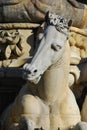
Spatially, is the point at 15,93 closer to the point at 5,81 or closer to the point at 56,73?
the point at 5,81

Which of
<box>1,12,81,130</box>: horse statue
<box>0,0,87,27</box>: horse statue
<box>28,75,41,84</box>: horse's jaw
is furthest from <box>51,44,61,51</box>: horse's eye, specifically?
<box>0,0,87,27</box>: horse statue

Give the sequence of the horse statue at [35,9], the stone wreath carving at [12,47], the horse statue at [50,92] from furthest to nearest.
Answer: the horse statue at [35,9], the stone wreath carving at [12,47], the horse statue at [50,92]

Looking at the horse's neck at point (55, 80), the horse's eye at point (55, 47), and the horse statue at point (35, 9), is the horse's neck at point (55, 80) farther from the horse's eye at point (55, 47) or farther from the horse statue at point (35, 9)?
the horse statue at point (35, 9)

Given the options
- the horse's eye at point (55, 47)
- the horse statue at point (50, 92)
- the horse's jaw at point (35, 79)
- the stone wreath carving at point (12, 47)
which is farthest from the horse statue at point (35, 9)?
the horse's jaw at point (35, 79)

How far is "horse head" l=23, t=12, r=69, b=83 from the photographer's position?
6.86 m

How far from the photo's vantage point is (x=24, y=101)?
7.40 m

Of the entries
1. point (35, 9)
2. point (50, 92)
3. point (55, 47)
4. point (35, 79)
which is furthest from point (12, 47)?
point (35, 79)

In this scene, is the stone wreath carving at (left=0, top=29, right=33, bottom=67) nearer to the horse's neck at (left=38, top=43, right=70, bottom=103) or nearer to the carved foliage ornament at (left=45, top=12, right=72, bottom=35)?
the horse's neck at (left=38, top=43, right=70, bottom=103)

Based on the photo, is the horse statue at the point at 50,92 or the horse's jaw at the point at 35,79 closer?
the horse's jaw at the point at 35,79

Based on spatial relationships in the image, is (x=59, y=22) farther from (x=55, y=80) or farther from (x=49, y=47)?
(x=55, y=80)

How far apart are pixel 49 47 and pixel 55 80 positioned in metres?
0.42

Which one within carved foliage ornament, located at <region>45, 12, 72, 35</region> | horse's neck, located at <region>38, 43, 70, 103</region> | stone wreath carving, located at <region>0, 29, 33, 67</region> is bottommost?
stone wreath carving, located at <region>0, 29, 33, 67</region>

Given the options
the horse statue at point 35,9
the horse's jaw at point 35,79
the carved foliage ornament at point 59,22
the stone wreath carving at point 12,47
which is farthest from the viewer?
the horse statue at point 35,9

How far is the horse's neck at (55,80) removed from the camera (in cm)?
729
